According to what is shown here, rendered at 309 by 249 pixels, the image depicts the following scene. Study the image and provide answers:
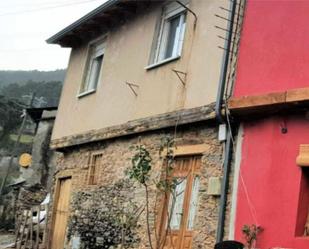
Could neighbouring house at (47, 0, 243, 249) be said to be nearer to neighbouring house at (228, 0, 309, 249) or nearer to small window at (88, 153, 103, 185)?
small window at (88, 153, 103, 185)

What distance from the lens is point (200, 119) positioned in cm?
985

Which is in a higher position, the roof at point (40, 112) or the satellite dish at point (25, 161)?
the roof at point (40, 112)

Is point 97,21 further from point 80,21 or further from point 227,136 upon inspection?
point 227,136

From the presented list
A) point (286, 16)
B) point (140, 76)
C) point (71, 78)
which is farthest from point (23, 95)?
point (286, 16)

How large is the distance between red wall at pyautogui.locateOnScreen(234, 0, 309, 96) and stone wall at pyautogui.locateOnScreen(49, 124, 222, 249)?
121cm

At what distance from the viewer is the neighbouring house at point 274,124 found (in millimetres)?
8070

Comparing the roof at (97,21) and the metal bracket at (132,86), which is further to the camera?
the roof at (97,21)

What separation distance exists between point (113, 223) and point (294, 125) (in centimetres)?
488

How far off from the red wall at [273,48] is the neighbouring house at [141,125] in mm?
333

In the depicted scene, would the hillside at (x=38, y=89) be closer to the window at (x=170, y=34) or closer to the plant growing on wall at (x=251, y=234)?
the window at (x=170, y=34)

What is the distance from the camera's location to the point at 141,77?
1207 cm

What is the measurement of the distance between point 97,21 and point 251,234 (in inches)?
296

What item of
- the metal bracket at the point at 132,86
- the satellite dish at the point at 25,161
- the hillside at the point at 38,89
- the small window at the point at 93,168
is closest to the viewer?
the metal bracket at the point at 132,86

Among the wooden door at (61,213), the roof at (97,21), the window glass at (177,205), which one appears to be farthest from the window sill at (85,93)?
the window glass at (177,205)
